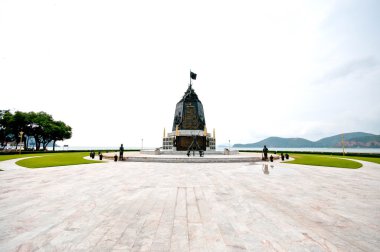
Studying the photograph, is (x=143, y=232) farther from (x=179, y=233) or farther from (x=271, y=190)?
(x=271, y=190)

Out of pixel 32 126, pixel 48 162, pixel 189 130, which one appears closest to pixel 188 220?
pixel 48 162

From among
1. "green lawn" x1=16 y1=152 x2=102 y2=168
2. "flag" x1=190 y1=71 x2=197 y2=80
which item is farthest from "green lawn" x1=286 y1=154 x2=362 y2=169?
"flag" x1=190 y1=71 x2=197 y2=80

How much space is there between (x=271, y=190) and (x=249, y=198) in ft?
7.07

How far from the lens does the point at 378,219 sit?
211 inches

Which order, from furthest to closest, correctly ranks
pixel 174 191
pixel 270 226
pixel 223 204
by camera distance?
pixel 174 191, pixel 223 204, pixel 270 226

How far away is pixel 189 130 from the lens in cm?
4012

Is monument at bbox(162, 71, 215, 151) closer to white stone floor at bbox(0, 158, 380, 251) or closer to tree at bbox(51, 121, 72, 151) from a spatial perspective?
white stone floor at bbox(0, 158, 380, 251)

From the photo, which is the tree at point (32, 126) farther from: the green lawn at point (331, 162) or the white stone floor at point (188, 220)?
the green lawn at point (331, 162)

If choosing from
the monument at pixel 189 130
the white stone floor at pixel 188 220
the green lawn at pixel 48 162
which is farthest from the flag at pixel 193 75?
the white stone floor at pixel 188 220

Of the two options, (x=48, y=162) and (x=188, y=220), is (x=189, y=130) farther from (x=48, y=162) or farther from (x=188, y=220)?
(x=188, y=220)

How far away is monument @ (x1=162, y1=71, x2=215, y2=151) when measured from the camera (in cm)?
3888

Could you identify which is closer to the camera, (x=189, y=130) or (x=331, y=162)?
(x=331, y=162)

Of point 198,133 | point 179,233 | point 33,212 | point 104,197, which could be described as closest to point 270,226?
point 179,233

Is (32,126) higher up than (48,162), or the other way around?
(32,126)
